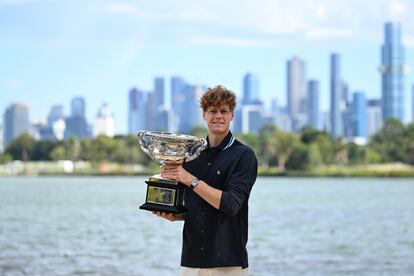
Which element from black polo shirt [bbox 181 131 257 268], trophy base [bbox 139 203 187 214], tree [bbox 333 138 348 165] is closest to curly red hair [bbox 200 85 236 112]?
black polo shirt [bbox 181 131 257 268]

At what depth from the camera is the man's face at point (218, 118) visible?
4953 millimetres

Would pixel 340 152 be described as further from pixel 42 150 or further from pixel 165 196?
pixel 165 196

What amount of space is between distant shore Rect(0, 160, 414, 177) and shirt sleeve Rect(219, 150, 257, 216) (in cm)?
12129

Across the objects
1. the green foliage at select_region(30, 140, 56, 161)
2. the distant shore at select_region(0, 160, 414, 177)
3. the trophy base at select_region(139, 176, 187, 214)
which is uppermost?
the trophy base at select_region(139, 176, 187, 214)

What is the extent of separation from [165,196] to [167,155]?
0.28 m

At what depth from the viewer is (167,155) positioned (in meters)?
4.75

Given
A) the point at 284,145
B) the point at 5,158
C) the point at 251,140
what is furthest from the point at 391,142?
the point at 5,158

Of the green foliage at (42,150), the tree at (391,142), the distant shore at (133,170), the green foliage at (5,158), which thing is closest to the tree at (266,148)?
the distant shore at (133,170)

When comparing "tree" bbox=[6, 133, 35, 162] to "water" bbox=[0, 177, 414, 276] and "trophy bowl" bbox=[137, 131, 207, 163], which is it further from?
"trophy bowl" bbox=[137, 131, 207, 163]

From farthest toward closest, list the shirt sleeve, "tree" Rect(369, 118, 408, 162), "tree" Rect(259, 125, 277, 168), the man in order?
"tree" Rect(369, 118, 408, 162)
"tree" Rect(259, 125, 277, 168)
the man
the shirt sleeve

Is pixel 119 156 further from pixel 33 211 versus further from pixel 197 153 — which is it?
pixel 197 153

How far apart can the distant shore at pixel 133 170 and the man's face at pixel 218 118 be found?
121 metres

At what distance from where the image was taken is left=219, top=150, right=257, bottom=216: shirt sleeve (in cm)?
485

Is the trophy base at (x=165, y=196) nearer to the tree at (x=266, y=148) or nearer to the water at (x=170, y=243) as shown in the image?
the water at (x=170, y=243)
